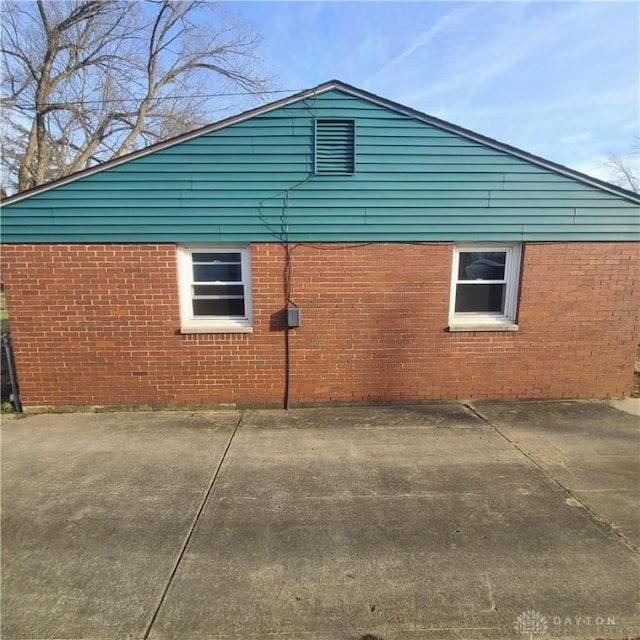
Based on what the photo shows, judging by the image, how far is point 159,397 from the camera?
5473 mm

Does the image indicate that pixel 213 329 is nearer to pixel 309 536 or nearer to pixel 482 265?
pixel 309 536

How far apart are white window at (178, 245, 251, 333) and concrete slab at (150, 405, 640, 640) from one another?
6.71 feet

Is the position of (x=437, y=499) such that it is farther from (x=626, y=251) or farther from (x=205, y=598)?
(x=626, y=251)

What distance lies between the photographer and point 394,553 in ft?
8.95

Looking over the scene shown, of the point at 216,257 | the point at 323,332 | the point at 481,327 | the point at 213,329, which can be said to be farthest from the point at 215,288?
the point at 481,327

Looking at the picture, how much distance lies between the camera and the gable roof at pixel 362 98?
16.2ft

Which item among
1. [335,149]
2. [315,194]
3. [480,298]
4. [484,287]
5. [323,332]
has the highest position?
[335,149]

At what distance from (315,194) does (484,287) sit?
2844mm

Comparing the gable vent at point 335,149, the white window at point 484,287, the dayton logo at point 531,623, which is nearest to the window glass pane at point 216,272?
the gable vent at point 335,149

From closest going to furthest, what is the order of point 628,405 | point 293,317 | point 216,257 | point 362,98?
point 362,98 < point 293,317 < point 216,257 < point 628,405

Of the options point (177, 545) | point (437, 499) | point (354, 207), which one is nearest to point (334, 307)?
point (354, 207)

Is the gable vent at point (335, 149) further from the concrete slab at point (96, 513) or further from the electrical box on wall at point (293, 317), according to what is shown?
the concrete slab at point (96, 513)

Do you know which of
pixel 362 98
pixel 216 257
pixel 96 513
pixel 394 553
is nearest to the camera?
pixel 394 553

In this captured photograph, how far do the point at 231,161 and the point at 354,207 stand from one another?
177 cm
